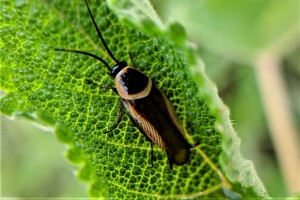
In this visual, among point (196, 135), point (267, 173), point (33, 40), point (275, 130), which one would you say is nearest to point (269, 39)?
point (275, 130)

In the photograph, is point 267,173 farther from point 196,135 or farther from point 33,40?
point 33,40

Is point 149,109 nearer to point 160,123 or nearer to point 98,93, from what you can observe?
point 160,123

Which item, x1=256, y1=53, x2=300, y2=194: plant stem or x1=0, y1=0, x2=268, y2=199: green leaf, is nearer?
x1=0, y1=0, x2=268, y2=199: green leaf

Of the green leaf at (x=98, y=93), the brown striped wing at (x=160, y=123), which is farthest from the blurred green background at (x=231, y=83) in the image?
the green leaf at (x=98, y=93)

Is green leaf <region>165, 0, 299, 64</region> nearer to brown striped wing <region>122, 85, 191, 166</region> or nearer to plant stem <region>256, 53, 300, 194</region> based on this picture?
plant stem <region>256, 53, 300, 194</region>

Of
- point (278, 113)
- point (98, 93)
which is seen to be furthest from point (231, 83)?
point (98, 93)

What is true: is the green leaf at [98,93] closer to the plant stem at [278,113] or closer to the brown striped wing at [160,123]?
the brown striped wing at [160,123]

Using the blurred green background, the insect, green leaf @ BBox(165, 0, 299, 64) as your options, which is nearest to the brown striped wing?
the insect
